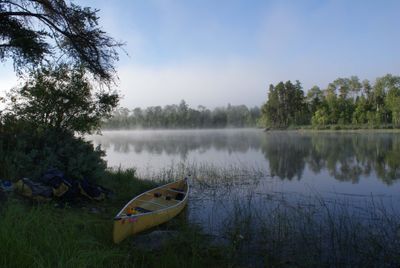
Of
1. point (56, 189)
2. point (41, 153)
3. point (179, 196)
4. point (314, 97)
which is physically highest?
point (314, 97)

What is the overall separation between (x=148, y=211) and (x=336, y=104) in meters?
76.0

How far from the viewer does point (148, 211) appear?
312 inches

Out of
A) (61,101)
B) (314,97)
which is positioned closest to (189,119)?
(314,97)

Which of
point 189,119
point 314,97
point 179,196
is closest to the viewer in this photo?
point 179,196

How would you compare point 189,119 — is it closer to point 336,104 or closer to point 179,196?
point 336,104

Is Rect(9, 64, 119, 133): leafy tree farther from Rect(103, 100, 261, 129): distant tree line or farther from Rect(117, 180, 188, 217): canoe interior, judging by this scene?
Rect(103, 100, 261, 129): distant tree line

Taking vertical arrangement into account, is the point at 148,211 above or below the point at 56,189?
below

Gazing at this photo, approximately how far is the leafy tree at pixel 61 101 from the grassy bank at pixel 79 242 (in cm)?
411

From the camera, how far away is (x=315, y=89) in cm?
8750

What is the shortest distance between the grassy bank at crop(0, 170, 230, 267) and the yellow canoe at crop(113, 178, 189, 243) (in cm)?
25

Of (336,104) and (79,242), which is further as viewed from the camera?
(336,104)

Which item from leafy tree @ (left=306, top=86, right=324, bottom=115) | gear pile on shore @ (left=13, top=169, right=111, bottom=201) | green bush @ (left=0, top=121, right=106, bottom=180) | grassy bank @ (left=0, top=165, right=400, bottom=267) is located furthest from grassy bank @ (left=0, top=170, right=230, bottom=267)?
leafy tree @ (left=306, top=86, right=324, bottom=115)

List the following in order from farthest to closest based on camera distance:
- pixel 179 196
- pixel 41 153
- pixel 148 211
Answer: pixel 179 196 → pixel 41 153 → pixel 148 211

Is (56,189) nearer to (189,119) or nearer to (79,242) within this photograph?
(79,242)
